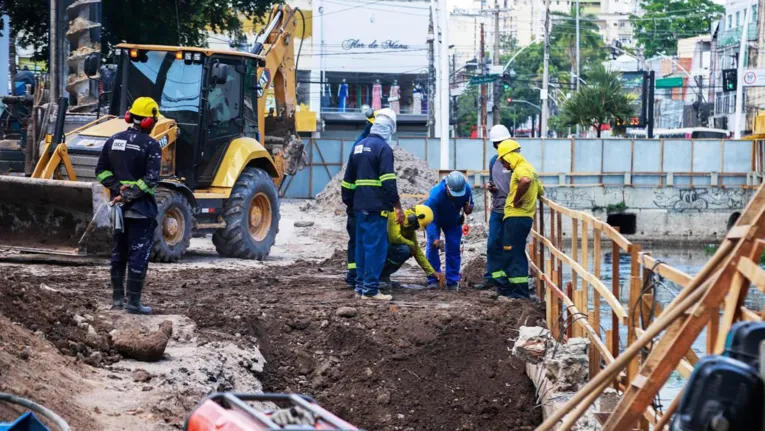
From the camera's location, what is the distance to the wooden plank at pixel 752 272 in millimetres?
4227

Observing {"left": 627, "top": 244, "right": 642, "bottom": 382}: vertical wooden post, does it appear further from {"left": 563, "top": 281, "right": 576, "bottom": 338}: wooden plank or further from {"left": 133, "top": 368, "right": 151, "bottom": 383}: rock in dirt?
{"left": 133, "top": 368, "right": 151, "bottom": 383}: rock in dirt

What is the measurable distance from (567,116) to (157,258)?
36095 mm

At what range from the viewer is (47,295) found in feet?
28.8

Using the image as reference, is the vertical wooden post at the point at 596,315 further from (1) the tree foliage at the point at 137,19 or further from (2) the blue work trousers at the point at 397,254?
(1) the tree foliage at the point at 137,19

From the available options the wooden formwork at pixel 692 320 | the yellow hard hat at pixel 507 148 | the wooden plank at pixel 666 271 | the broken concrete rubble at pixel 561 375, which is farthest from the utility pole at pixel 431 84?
the wooden formwork at pixel 692 320

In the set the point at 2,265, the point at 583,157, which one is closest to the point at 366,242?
the point at 2,265

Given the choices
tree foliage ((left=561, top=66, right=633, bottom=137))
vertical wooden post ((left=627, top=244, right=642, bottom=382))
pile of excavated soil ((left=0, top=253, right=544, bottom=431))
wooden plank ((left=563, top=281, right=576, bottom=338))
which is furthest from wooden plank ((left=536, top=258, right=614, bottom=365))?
tree foliage ((left=561, top=66, right=633, bottom=137))

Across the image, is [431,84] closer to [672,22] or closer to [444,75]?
[444,75]

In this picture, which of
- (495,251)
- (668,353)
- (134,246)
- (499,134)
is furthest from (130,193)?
(668,353)

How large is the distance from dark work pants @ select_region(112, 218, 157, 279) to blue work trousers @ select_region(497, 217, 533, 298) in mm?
3655

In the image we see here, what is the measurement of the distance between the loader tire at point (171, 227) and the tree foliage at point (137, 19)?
10.4m

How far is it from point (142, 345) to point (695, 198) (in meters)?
31.3

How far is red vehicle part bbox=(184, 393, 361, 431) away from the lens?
389 centimetres

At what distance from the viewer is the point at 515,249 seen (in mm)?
11172
